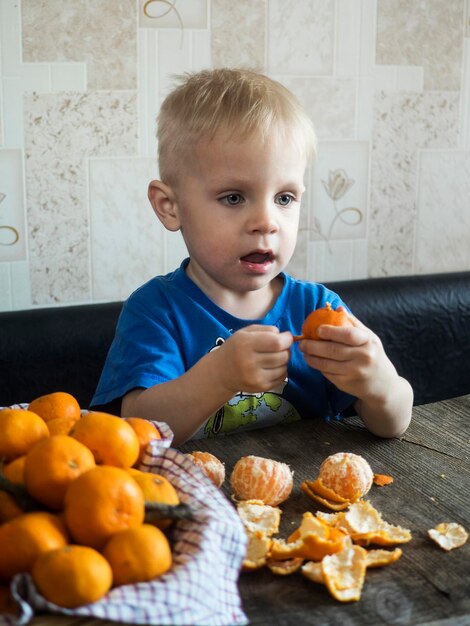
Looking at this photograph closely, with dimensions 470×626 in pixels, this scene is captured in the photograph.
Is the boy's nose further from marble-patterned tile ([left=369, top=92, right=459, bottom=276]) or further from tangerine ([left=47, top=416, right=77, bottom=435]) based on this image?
marble-patterned tile ([left=369, top=92, right=459, bottom=276])

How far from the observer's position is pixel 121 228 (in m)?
2.10

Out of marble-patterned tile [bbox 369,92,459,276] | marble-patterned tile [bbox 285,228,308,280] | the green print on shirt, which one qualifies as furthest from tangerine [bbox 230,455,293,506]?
marble-patterned tile [bbox 369,92,459,276]

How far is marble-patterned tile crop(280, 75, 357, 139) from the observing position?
2.20 m

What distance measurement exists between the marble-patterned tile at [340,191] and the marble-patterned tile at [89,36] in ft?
1.86

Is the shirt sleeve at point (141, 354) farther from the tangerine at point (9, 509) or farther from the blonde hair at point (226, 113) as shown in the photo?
the tangerine at point (9, 509)

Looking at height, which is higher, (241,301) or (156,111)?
(156,111)

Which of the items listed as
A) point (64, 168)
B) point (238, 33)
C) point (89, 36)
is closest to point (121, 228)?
point (64, 168)

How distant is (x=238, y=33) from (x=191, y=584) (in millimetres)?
1652

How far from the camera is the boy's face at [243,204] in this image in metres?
1.32

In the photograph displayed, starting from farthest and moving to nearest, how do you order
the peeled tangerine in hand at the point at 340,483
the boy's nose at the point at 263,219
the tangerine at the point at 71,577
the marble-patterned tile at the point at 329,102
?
the marble-patterned tile at the point at 329,102
the boy's nose at the point at 263,219
the peeled tangerine in hand at the point at 340,483
the tangerine at the point at 71,577

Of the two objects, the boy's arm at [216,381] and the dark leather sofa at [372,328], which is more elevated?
the boy's arm at [216,381]

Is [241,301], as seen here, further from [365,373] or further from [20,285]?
[20,285]

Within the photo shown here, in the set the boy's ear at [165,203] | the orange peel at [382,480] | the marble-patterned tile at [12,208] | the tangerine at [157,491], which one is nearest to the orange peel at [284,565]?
the tangerine at [157,491]

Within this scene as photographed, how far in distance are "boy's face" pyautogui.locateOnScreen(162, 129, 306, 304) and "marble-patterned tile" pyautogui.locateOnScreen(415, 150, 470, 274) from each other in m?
1.16
